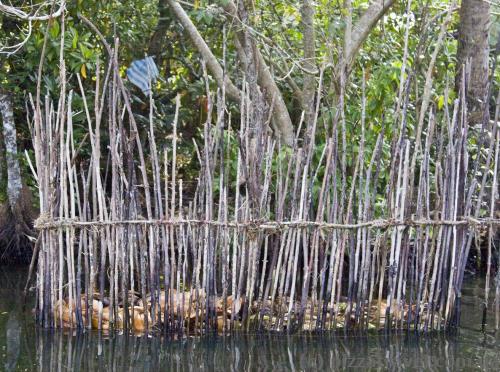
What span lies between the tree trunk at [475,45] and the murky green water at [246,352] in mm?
2927

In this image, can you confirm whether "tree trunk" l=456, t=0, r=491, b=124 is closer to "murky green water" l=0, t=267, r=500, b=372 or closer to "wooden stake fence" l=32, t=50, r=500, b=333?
"wooden stake fence" l=32, t=50, r=500, b=333

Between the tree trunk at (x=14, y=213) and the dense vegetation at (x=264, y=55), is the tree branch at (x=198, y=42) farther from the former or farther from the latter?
the tree trunk at (x=14, y=213)

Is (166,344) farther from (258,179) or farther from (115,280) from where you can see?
(258,179)

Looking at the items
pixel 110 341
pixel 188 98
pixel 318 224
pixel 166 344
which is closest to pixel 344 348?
pixel 318 224

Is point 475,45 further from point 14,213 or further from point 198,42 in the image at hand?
point 14,213

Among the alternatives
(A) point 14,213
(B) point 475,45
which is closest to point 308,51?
(B) point 475,45

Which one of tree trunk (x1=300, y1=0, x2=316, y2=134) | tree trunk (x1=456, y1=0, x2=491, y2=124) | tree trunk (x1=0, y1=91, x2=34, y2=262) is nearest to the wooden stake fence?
tree trunk (x1=300, y1=0, x2=316, y2=134)

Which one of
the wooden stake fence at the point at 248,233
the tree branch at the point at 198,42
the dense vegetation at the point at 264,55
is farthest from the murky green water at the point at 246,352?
the tree branch at the point at 198,42

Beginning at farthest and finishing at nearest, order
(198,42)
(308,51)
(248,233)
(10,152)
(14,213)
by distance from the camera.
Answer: (14,213) → (10,152) → (308,51) → (198,42) → (248,233)

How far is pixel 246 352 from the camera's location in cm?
525

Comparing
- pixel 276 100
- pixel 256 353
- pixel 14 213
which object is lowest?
pixel 256 353

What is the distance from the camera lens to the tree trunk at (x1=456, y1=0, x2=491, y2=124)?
7.81 metres

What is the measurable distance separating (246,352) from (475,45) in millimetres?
4261

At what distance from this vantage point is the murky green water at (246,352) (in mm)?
4988
